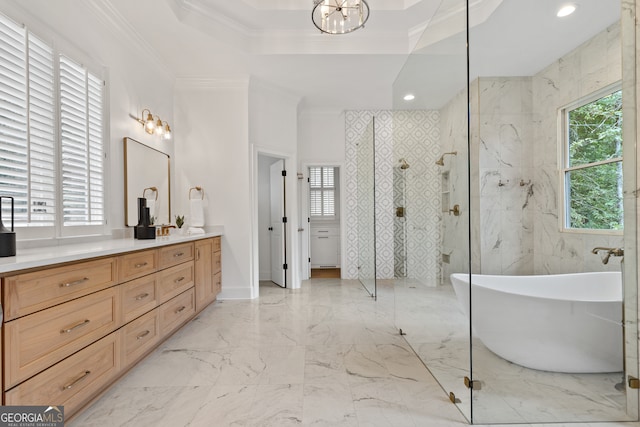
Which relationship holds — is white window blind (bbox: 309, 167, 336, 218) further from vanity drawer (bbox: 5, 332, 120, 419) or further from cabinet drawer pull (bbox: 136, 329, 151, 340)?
vanity drawer (bbox: 5, 332, 120, 419)

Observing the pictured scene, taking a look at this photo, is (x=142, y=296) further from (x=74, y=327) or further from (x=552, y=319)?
(x=552, y=319)

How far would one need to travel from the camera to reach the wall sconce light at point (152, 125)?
3.33 meters

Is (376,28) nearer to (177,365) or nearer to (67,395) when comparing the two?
(177,365)

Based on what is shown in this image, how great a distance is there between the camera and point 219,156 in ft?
13.6

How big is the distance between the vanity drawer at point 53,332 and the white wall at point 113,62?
127cm

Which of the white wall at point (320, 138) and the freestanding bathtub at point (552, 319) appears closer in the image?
the freestanding bathtub at point (552, 319)

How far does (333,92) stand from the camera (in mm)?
4660

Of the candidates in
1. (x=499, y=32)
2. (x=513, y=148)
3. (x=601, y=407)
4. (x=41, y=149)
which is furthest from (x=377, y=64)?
(x=601, y=407)

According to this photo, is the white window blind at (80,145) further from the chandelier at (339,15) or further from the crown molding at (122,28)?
the chandelier at (339,15)

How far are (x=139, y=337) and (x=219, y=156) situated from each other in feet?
8.18

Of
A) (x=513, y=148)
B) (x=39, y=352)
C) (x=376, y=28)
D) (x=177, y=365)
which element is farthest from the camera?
(x=376, y=28)

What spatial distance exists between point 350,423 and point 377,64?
3.57 m

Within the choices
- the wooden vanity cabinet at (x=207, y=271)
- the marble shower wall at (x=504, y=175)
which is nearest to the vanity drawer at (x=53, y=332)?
the wooden vanity cabinet at (x=207, y=271)

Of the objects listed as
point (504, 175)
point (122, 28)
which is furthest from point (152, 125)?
point (504, 175)
